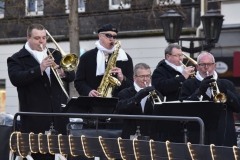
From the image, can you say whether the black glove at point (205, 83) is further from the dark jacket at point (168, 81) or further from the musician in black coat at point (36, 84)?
the musician in black coat at point (36, 84)

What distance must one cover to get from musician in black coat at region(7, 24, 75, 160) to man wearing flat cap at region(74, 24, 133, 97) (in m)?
0.75

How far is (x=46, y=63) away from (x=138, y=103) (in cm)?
106

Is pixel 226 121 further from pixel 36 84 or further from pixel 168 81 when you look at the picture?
pixel 36 84

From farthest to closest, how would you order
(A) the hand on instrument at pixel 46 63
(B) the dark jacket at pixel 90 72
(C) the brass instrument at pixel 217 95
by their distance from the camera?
(B) the dark jacket at pixel 90 72 → (A) the hand on instrument at pixel 46 63 → (C) the brass instrument at pixel 217 95

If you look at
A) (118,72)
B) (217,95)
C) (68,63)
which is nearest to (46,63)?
(68,63)

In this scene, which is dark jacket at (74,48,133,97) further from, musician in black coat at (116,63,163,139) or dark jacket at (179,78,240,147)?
dark jacket at (179,78,240,147)

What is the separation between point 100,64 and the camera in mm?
9398

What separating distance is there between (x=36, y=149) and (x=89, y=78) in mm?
1796

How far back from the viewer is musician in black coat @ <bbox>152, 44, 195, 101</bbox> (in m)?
9.19

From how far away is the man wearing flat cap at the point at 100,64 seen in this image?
9352mm

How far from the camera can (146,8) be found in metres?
21.8

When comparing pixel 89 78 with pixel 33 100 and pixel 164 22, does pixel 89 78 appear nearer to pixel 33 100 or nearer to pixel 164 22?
pixel 33 100

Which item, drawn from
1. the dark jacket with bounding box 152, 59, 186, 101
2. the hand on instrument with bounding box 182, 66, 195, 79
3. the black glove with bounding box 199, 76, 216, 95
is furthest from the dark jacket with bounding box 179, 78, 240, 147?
→ the hand on instrument with bounding box 182, 66, 195, 79

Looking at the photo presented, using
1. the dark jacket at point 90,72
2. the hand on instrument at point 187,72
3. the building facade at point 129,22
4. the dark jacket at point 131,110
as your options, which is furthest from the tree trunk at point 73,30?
the dark jacket at point 131,110
